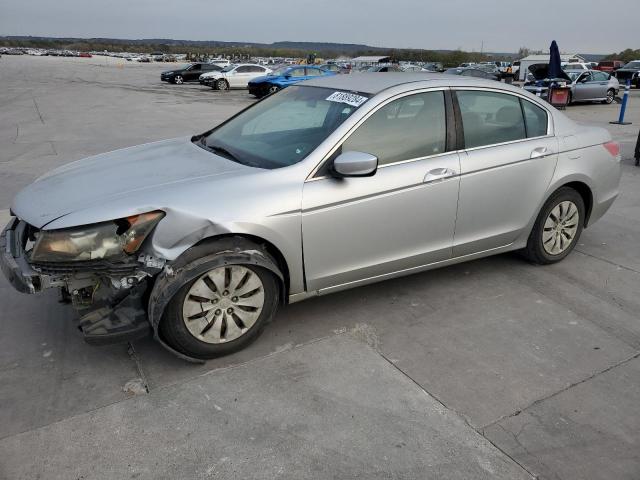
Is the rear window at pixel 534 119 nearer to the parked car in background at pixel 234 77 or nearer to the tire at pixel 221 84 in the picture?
the parked car in background at pixel 234 77

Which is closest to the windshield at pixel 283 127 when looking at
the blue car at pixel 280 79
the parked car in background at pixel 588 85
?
the parked car in background at pixel 588 85

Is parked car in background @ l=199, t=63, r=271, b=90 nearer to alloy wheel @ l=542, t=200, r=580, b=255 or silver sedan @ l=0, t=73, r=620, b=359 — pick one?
silver sedan @ l=0, t=73, r=620, b=359

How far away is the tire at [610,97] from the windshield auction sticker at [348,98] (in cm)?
2150

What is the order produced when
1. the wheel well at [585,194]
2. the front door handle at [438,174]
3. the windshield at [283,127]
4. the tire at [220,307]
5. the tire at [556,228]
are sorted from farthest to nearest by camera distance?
the wheel well at [585,194]
the tire at [556,228]
the front door handle at [438,174]
the windshield at [283,127]
the tire at [220,307]

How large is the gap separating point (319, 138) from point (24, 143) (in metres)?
9.06

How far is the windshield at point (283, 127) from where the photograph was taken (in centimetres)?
354

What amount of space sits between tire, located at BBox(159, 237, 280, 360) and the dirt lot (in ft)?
0.49

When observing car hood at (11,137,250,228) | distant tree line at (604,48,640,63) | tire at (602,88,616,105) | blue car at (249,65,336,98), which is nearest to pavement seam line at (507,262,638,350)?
car hood at (11,137,250,228)

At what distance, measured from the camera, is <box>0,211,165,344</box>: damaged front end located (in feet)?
9.55

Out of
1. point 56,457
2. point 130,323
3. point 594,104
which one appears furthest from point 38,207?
point 594,104

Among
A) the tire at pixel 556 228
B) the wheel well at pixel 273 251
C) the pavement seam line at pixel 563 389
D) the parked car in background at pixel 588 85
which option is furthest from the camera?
the parked car in background at pixel 588 85

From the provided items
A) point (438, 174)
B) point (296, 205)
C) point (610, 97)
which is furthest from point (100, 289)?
point (610, 97)

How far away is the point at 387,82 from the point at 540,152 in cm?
139

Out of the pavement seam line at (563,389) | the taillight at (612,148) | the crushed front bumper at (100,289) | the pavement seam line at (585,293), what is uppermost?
the taillight at (612,148)
